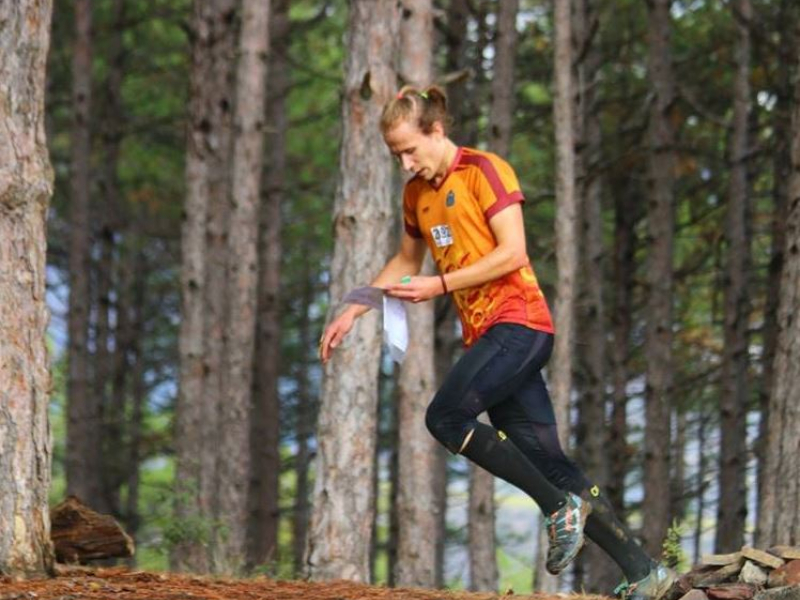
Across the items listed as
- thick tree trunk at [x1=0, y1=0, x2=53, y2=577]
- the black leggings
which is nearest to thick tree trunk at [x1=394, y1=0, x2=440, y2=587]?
thick tree trunk at [x1=0, y1=0, x2=53, y2=577]

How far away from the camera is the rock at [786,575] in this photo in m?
6.75

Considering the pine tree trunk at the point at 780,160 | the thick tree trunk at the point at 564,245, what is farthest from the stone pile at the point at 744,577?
the pine tree trunk at the point at 780,160

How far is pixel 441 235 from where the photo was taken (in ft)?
22.0

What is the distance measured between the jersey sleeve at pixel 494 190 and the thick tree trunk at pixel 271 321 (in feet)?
44.9

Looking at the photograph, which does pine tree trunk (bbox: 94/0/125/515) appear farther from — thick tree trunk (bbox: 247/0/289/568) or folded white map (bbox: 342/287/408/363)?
folded white map (bbox: 342/287/408/363)

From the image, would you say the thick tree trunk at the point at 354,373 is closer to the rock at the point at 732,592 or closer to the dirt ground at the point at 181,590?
the dirt ground at the point at 181,590

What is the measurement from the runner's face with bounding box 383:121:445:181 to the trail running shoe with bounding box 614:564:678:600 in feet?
6.73

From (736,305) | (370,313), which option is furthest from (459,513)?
(370,313)

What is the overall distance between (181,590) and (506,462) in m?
1.59

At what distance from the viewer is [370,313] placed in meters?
10.0

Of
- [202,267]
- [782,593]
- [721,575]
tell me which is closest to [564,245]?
[202,267]

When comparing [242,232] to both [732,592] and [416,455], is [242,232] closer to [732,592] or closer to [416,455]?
[416,455]

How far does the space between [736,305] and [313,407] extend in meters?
12.5

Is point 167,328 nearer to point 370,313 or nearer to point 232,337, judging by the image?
point 232,337
